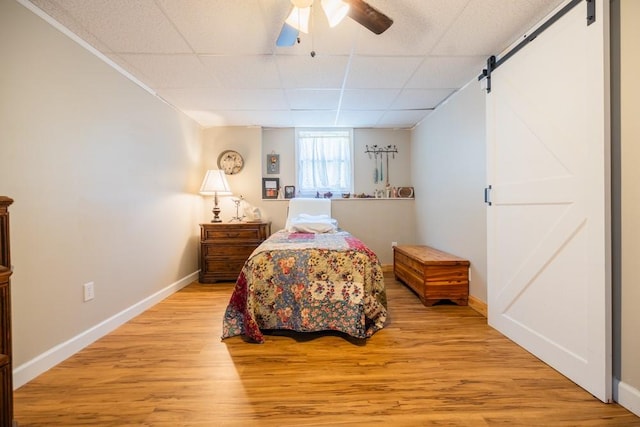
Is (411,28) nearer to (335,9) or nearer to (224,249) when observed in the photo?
(335,9)

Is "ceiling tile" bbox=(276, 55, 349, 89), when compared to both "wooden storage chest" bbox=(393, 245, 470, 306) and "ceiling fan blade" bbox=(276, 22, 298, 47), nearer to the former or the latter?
"ceiling fan blade" bbox=(276, 22, 298, 47)

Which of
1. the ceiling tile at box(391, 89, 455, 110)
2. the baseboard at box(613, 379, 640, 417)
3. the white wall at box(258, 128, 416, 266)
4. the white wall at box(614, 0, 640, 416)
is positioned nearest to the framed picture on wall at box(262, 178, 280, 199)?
the white wall at box(258, 128, 416, 266)

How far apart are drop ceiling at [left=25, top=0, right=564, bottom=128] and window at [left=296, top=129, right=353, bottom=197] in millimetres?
1014

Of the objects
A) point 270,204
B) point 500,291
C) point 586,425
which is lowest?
point 586,425

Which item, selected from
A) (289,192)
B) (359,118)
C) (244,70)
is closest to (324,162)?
(289,192)

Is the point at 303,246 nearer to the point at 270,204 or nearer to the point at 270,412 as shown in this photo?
the point at 270,412

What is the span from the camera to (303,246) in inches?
88.7

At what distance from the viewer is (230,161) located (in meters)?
4.14

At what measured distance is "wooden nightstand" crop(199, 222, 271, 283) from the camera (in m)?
3.65

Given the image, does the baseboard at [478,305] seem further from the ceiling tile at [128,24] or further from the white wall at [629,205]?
the ceiling tile at [128,24]

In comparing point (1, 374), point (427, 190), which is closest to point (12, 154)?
point (1, 374)

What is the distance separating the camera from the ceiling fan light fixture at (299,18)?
1.51 meters

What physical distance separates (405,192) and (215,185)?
2725 mm

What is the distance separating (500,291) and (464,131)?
152 cm
